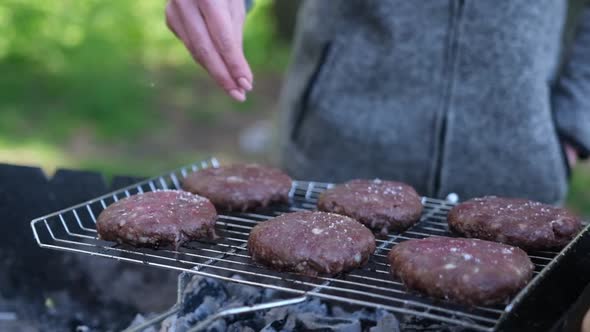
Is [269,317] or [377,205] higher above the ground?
[377,205]

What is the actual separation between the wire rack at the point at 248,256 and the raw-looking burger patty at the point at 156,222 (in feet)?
0.13

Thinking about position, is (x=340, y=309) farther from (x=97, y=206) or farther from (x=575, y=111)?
(x=575, y=111)

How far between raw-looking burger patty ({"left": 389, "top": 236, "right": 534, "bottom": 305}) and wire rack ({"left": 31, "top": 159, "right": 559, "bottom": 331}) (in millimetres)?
40

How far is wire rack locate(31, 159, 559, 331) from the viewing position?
1.99 metres

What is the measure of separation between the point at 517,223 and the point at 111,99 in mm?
6611

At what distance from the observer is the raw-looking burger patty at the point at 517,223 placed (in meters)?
2.30

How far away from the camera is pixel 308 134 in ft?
11.4

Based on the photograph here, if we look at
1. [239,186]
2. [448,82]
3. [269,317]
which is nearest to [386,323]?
[269,317]

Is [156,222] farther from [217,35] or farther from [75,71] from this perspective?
[75,71]

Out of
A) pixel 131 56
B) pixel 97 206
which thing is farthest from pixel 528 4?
pixel 131 56

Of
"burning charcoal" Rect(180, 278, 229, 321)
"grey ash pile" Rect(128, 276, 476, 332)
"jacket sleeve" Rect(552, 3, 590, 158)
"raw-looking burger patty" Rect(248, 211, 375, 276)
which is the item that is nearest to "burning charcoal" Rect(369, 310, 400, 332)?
"grey ash pile" Rect(128, 276, 476, 332)

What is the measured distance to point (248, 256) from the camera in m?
2.26

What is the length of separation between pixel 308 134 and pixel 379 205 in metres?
1.02

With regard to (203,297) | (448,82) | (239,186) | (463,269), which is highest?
(448,82)
